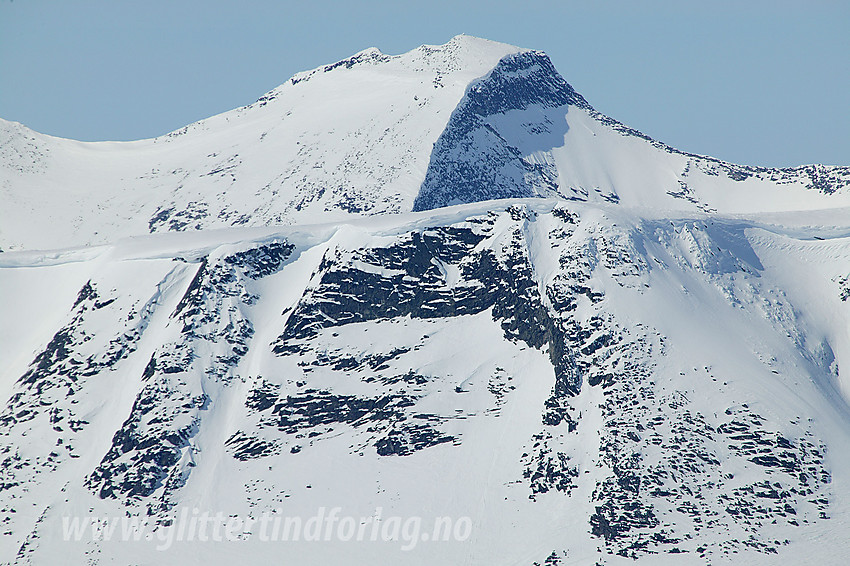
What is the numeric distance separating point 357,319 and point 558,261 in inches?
1000

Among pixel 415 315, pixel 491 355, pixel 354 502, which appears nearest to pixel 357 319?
→ pixel 415 315

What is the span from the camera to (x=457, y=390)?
15562cm

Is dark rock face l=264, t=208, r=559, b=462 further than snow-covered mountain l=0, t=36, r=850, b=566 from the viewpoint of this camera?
Yes

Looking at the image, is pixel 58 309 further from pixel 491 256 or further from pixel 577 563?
pixel 577 563

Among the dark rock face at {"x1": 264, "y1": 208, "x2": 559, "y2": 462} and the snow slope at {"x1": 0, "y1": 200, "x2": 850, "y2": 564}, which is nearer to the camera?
the snow slope at {"x1": 0, "y1": 200, "x2": 850, "y2": 564}

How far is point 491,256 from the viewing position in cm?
16762

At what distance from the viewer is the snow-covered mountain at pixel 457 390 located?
138375 mm

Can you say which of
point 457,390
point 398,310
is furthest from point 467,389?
point 398,310

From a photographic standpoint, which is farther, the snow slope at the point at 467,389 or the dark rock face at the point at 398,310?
the dark rock face at the point at 398,310

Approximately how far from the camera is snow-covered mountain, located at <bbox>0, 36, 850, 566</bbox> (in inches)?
5448

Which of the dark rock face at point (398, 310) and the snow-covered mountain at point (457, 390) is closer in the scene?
the snow-covered mountain at point (457, 390)

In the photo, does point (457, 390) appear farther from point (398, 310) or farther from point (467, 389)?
point (398, 310)

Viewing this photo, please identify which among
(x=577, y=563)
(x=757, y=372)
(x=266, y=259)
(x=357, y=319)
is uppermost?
(x=266, y=259)

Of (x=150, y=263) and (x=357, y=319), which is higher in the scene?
(x=150, y=263)
